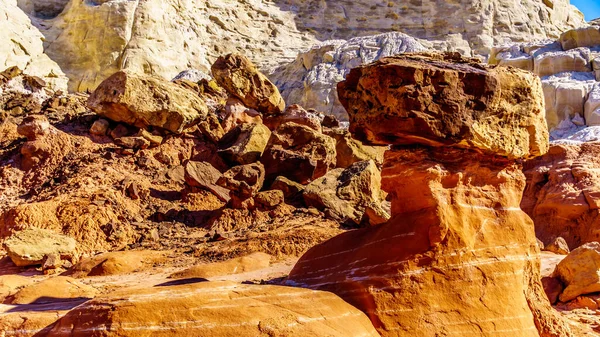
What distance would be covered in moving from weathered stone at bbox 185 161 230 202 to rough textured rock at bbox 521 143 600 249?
16.6 feet

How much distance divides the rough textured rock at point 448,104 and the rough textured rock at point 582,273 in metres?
2.35

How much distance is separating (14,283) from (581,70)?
63.5 feet

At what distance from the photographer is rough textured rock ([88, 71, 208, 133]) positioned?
1138 cm

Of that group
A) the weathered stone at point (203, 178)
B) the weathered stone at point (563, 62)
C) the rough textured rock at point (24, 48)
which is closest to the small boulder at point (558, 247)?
the weathered stone at point (203, 178)

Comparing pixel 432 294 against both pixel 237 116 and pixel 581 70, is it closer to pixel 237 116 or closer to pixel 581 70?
pixel 237 116

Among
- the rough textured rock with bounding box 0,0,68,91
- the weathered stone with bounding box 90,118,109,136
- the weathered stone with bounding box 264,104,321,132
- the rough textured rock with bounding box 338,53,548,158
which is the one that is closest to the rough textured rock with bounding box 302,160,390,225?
the weathered stone with bounding box 264,104,321,132

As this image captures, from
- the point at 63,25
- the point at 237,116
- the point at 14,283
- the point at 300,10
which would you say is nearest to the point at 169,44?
the point at 63,25

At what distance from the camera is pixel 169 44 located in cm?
2291

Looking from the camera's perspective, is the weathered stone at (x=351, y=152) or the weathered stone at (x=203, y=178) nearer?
the weathered stone at (x=203, y=178)

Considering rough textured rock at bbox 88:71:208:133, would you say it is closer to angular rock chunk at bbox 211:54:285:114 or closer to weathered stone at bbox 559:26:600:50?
angular rock chunk at bbox 211:54:285:114

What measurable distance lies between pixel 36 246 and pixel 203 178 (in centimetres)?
295

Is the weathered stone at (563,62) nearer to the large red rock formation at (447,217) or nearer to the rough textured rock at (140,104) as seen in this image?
the rough textured rock at (140,104)

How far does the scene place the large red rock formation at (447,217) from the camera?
433 cm

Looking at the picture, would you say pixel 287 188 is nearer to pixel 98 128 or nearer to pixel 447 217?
pixel 98 128
